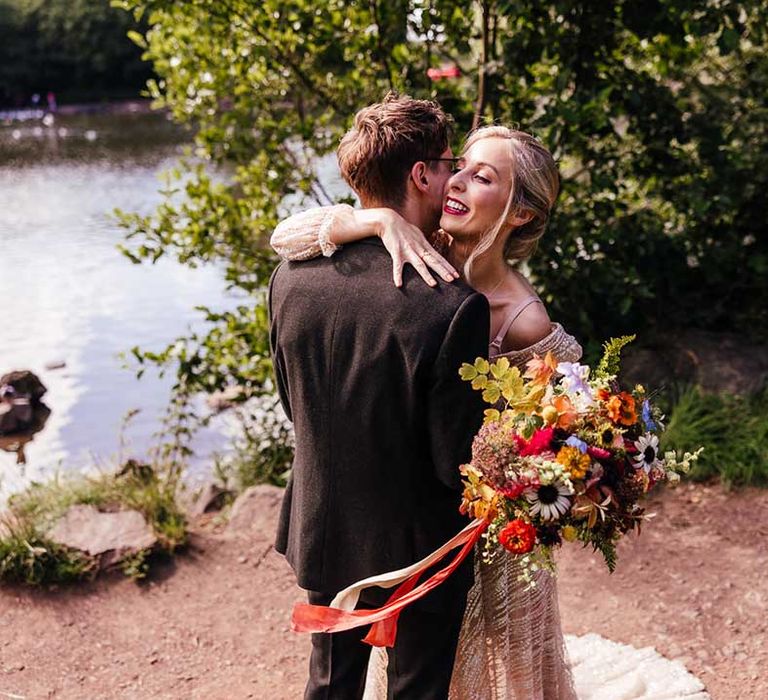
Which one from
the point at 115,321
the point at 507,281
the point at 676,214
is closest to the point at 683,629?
the point at 507,281

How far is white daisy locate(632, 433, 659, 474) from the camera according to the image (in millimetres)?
2111

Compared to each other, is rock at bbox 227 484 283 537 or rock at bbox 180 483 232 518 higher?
rock at bbox 227 484 283 537

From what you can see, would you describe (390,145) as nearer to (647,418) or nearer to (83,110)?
(647,418)

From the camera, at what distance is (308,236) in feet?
7.63

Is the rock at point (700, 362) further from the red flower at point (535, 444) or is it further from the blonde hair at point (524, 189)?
the red flower at point (535, 444)

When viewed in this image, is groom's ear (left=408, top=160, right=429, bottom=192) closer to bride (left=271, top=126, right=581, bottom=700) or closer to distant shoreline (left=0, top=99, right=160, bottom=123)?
bride (left=271, top=126, right=581, bottom=700)

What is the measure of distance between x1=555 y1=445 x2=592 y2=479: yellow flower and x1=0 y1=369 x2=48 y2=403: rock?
7.63m

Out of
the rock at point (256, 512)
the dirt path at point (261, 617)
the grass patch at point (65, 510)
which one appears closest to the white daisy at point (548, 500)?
the dirt path at point (261, 617)

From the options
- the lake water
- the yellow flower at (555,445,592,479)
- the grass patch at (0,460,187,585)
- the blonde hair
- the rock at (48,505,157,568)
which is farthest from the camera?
the lake water

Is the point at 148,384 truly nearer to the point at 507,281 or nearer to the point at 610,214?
the point at 610,214

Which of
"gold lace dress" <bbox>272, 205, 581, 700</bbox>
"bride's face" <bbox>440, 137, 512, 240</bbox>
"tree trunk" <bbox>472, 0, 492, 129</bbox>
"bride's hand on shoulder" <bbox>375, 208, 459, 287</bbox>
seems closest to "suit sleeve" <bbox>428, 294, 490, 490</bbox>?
"bride's hand on shoulder" <bbox>375, 208, 459, 287</bbox>

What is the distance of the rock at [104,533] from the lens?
15.4 feet

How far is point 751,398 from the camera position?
18.8 ft

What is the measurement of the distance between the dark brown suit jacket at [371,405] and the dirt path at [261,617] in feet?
5.69
